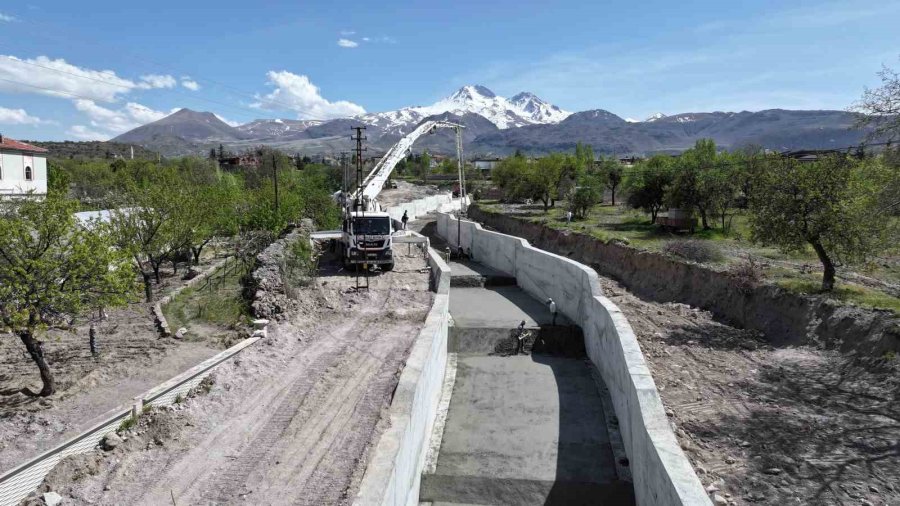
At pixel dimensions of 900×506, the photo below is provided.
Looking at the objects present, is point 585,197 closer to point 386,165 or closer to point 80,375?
point 386,165

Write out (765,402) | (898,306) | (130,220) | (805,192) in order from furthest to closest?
(130,220) < (805,192) < (898,306) < (765,402)

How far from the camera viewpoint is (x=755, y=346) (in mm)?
14805

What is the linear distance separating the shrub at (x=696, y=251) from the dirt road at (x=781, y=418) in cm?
723

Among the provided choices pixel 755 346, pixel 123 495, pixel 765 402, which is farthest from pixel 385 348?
pixel 755 346

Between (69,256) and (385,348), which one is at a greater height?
(69,256)

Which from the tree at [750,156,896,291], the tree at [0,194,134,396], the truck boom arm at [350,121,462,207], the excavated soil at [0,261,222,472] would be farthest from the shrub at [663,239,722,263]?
the tree at [0,194,134,396]

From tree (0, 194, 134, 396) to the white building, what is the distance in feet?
136

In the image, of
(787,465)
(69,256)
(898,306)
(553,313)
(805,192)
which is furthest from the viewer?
(553,313)

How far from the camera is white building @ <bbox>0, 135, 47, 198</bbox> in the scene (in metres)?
47.4

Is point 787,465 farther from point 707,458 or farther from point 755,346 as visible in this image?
point 755,346

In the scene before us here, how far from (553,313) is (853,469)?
38.0 feet

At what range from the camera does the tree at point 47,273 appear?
11.1 meters

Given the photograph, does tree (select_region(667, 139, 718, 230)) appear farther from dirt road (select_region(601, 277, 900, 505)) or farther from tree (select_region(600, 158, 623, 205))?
tree (select_region(600, 158, 623, 205))

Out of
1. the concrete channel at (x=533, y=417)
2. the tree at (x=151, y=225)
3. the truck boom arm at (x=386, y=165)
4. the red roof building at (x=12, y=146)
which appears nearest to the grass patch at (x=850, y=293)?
the concrete channel at (x=533, y=417)
